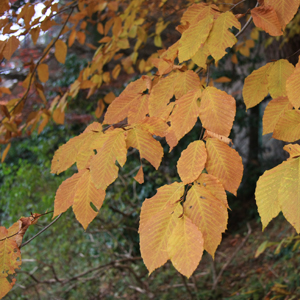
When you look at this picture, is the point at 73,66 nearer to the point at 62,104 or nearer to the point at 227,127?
the point at 62,104

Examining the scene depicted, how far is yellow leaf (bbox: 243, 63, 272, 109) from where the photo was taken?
0.85m

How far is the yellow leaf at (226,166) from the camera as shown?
1.98 ft

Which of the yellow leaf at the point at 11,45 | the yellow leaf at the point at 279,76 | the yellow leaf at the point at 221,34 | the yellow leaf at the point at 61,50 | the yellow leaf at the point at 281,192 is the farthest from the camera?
the yellow leaf at the point at 61,50

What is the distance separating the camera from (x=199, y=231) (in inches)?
20.3

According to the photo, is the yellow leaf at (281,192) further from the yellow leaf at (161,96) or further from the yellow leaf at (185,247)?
the yellow leaf at (161,96)

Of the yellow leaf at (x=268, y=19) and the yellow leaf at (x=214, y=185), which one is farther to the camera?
the yellow leaf at (x=268, y=19)

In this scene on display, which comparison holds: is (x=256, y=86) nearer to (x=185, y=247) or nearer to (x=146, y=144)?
(x=146, y=144)

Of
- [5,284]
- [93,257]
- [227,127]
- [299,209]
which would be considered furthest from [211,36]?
[93,257]

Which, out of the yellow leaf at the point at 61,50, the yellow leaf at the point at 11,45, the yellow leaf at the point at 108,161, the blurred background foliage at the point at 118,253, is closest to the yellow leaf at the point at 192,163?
the yellow leaf at the point at 108,161

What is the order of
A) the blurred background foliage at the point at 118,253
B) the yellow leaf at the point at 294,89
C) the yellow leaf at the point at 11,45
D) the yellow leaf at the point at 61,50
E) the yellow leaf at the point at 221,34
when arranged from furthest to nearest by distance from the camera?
1. the blurred background foliage at the point at 118,253
2. the yellow leaf at the point at 61,50
3. the yellow leaf at the point at 11,45
4. the yellow leaf at the point at 221,34
5. the yellow leaf at the point at 294,89

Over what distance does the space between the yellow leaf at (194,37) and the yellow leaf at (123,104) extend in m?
0.17

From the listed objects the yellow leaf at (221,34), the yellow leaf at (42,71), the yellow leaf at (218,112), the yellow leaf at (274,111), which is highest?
the yellow leaf at (221,34)

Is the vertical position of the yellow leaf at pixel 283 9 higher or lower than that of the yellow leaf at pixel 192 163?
higher

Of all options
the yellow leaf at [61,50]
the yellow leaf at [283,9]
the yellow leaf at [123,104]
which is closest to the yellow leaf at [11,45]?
the yellow leaf at [61,50]
